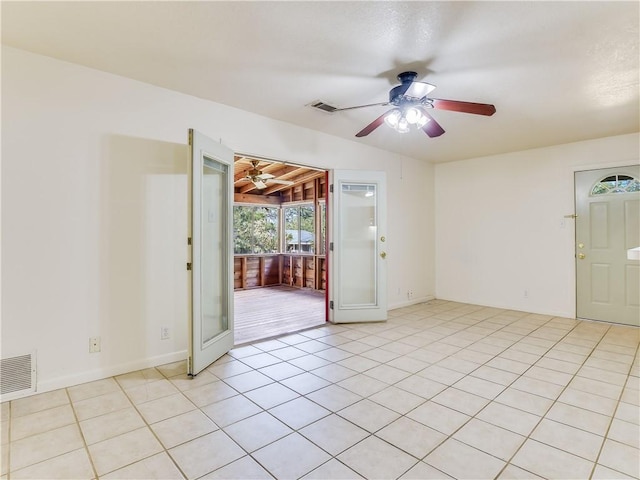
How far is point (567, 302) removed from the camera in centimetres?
497

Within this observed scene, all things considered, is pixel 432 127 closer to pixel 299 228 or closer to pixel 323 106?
pixel 323 106

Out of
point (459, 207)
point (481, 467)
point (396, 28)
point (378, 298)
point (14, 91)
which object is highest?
point (396, 28)

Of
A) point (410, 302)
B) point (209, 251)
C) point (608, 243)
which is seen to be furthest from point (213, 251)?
point (608, 243)

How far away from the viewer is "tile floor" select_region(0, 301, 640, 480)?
1770 millimetres

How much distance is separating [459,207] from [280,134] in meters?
3.72

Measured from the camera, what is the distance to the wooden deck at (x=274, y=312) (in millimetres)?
4361

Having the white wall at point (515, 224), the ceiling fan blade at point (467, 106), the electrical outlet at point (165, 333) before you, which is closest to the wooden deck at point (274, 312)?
the electrical outlet at point (165, 333)

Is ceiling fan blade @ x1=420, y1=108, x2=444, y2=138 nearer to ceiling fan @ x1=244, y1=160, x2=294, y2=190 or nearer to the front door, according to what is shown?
the front door

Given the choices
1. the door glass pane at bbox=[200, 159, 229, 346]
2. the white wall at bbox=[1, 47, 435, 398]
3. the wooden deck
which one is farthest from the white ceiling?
the wooden deck

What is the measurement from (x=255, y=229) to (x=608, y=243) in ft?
23.0

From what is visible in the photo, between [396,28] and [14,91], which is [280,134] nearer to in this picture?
[396,28]

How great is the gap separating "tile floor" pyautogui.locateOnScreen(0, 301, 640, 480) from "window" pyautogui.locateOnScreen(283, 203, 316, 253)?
16.6 ft

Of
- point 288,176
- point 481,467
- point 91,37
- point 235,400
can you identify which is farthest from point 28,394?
point 288,176

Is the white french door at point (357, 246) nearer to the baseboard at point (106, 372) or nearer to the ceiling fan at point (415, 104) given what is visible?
the ceiling fan at point (415, 104)
